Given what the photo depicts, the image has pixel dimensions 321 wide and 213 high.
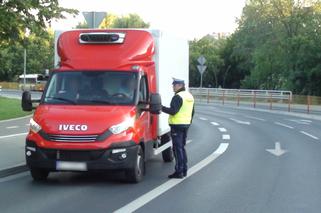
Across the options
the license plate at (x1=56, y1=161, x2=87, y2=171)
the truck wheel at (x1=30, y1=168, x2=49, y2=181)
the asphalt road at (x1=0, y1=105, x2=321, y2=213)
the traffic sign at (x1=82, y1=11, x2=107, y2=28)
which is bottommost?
the asphalt road at (x1=0, y1=105, x2=321, y2=213)

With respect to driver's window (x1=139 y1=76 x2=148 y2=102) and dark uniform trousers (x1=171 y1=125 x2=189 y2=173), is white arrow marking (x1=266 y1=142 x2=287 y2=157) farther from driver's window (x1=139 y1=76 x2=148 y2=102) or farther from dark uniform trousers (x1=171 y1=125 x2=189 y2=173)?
driver's window (x1=139 y1=76 x2=148 y2=102)

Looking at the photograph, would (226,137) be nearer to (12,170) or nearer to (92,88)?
(12,170)

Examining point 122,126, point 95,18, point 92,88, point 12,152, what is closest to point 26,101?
point 92,88

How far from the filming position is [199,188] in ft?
34.6

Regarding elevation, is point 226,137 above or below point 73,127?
below

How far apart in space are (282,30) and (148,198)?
60.1 meters

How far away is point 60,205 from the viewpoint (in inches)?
349

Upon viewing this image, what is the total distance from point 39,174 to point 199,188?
2.78 meters

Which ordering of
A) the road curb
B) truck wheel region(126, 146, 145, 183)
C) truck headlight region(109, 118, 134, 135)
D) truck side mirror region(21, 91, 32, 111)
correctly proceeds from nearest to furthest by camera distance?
truck headlight region(109, 118, 134, 135), truck wheel region(126, 146, 145, 183), truck side mirror region(21, 91, 32, 111), the road curb

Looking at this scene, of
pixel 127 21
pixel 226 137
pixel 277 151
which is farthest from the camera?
pixel 127 21

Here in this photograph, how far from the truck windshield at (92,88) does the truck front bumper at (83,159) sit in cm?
103

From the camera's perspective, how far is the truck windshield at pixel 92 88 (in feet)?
36.5

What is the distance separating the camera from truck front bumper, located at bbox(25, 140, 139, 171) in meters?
10.3

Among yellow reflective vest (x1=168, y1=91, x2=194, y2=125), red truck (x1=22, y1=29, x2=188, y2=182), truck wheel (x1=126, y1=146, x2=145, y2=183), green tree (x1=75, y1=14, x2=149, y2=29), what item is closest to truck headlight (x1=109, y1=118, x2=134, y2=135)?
red truck (x1=22, y1=29, x2=188, y2=182)
